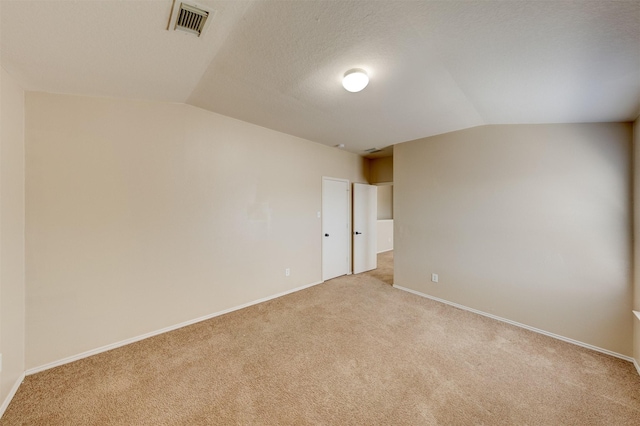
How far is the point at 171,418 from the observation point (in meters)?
1.53

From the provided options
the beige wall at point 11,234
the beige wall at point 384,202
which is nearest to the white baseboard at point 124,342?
the beige wall at point 11,234

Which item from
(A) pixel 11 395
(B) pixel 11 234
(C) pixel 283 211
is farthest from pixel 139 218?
(C) pixel 283 211

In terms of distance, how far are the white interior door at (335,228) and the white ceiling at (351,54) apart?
80.1 inches

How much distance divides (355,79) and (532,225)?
8.87 ft

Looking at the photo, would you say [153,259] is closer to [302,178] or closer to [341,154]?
[302,178]

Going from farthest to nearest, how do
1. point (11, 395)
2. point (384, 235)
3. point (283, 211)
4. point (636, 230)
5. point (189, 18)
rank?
1. point (384, 235)
2. point (283, 211)
3. point (636, 230)
4. point (11, 395)
5. point (189, 18)

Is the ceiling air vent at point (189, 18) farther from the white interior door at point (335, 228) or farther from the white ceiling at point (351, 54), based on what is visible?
the white interior door at point (335, 228)

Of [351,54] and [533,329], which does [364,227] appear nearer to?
[533,329]

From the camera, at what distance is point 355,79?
1.86 metres

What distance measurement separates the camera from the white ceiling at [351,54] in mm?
1286

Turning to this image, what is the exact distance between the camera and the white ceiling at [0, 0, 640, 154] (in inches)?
50.6

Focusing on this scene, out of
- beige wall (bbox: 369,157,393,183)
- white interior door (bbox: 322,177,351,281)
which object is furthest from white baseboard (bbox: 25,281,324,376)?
beige wall (bbox: 369,157,393,183)

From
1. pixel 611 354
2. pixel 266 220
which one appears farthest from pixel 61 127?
pixel 611 354

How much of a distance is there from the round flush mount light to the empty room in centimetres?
5
